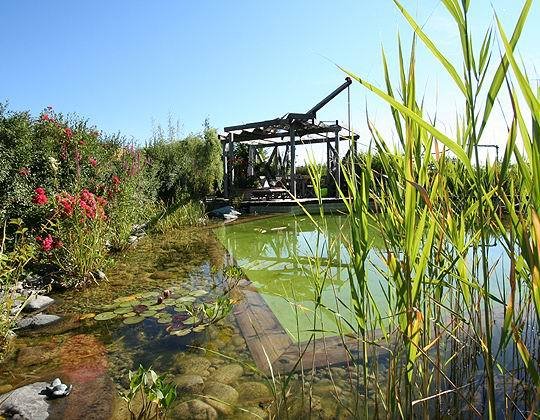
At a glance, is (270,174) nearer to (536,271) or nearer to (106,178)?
(106,178)

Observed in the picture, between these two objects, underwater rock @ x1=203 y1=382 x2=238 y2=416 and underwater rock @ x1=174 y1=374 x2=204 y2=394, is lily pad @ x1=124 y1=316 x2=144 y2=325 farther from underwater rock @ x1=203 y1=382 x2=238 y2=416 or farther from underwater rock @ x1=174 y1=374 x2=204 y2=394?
underwater rock @ x1=203 y1=382 x2=238 y2=416

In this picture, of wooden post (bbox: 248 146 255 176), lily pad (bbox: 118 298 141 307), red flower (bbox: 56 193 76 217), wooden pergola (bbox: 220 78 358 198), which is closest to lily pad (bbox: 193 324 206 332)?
lily pad (bbox: 118 298 141 307)

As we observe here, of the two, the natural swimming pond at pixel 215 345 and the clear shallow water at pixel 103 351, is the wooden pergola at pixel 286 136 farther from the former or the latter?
the clear shallow water at pixel 103 351

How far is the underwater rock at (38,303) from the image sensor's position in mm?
3577

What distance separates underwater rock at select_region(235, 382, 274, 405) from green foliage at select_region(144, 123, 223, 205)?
9.77 m

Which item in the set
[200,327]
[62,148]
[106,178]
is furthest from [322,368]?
[106,178]

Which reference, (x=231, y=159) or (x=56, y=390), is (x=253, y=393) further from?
(x=231, y=159)

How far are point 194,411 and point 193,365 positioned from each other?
0.51 meters

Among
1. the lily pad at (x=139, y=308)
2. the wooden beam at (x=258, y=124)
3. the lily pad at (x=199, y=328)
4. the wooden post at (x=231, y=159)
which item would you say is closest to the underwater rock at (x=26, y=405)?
the lily pad at (x=199, y=328)

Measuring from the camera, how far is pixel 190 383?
7.08ft

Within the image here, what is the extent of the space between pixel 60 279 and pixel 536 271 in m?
4.72

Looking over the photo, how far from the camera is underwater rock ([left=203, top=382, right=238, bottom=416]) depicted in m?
1.93

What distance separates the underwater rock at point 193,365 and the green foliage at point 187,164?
933 centimetres

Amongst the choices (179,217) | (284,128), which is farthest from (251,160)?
(179,217)
